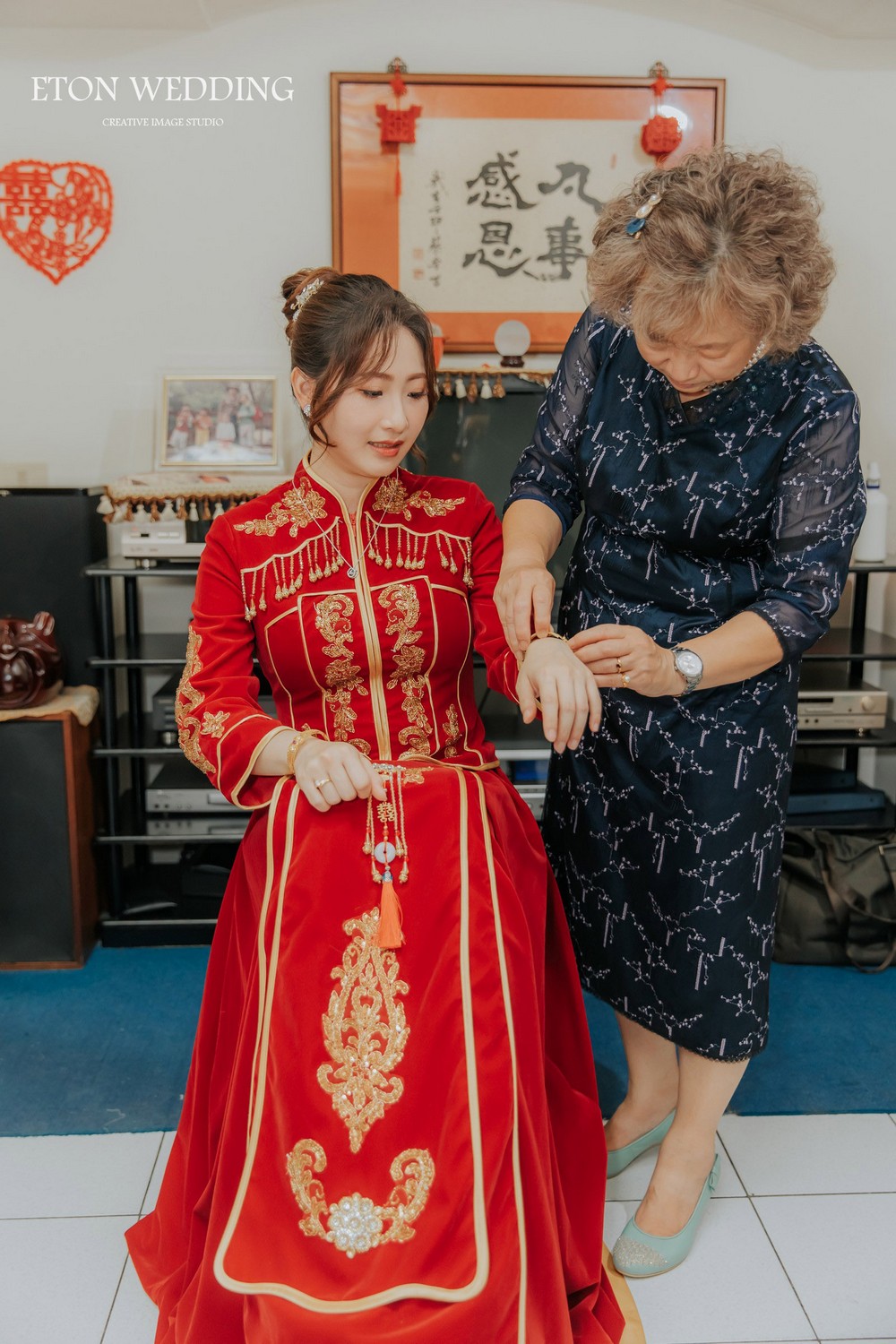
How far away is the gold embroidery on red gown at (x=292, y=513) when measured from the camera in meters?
1.69

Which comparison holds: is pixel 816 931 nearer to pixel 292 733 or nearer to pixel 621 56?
pixel 292 733

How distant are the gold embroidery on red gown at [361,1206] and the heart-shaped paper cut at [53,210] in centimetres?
242

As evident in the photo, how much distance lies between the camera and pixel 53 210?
286 centimetres

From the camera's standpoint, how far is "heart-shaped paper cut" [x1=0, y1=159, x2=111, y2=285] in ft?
9.31

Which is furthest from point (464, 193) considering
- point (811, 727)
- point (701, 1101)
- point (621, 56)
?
point (701, 1101)

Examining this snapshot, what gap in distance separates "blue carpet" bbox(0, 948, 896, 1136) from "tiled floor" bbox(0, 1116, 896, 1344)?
7 cm

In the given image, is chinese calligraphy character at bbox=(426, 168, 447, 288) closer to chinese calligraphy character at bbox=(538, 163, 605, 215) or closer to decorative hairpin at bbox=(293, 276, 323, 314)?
chinese calligraphy character at bbox=(538, 163, 605, 215)

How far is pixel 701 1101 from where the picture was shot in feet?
5.72

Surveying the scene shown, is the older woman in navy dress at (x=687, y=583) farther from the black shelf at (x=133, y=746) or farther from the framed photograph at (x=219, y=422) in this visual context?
the framed photograph at (x=219, y=422)

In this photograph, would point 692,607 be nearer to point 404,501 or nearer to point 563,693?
point 563,693

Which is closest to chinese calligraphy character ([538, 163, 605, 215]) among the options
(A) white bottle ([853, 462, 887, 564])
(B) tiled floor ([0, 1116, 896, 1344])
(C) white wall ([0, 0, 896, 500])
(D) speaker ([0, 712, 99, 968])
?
(C) white wall ([0, 0, 896, 500])

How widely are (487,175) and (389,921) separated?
7.18 ft

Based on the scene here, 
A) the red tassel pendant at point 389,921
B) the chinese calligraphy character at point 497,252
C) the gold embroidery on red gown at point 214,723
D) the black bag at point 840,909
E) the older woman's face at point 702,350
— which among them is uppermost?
the chinese calligraphy character at point 497,252

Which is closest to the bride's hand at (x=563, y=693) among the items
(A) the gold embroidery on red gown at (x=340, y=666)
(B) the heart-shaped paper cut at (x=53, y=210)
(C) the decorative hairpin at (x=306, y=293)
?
(A) the gold embroidery on red gown at (x=340, y=666)
